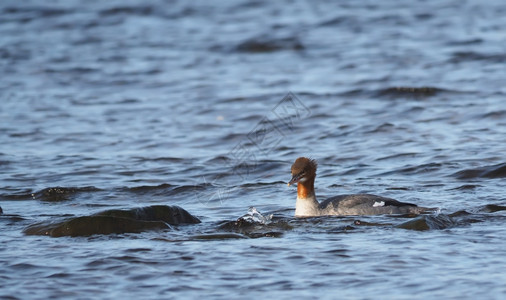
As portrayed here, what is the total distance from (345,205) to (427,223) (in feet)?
3.76

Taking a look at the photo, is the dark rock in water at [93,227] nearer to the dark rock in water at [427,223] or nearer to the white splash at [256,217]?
the white splash at [256,217]

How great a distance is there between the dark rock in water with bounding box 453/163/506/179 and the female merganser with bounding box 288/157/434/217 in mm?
2030

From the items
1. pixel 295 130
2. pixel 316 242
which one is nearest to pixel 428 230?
pixel 316 242

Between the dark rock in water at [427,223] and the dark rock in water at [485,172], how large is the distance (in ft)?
8.43

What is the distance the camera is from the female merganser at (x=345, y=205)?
946cm

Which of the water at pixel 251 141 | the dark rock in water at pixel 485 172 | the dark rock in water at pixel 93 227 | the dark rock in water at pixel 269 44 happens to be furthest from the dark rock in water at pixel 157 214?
the dark rock in water at pixel 269 44

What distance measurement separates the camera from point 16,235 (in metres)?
8.90

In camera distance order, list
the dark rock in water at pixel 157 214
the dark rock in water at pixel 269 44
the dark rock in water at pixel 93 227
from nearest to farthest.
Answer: the dark rock in water at pixel 93 227
the dark rock in water at pixel 157 214
the dark rock in water at pixel 269 44

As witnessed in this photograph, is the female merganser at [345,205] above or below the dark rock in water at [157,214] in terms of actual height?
below

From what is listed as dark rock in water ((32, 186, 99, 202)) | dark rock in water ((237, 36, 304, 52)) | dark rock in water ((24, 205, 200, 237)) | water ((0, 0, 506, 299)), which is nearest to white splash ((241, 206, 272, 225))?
water ((0, 0, 506, 299))

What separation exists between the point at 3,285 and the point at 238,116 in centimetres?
907

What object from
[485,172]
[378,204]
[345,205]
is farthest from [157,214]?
[485,172]

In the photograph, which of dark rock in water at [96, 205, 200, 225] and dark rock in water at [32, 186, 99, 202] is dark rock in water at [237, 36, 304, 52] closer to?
dark rock in water at [32, 186, 99, 202]

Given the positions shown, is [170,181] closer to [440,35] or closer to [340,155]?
[340,155]
